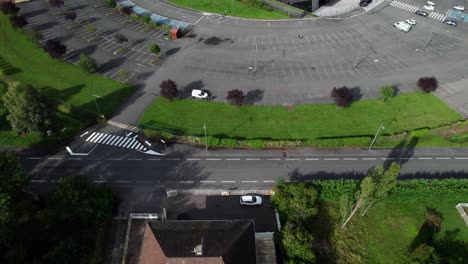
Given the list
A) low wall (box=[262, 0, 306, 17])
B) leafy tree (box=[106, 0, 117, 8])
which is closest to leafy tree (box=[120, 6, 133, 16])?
leafy tree (box=[106, 0, 117, 8])

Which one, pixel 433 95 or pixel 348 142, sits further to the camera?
pixel 433 95

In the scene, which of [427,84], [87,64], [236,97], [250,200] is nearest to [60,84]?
[87,64]

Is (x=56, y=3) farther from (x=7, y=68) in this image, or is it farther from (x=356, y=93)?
(x=356, y=93)

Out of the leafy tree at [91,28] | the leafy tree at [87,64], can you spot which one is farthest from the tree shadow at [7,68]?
the leafy tree at [91,28]

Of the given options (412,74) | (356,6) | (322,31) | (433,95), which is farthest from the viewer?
(356,6)

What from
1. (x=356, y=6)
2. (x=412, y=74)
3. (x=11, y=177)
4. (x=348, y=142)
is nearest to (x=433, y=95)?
(x=412, y=74)

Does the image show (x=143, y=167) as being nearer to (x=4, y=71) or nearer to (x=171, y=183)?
(x=171, y=183)
